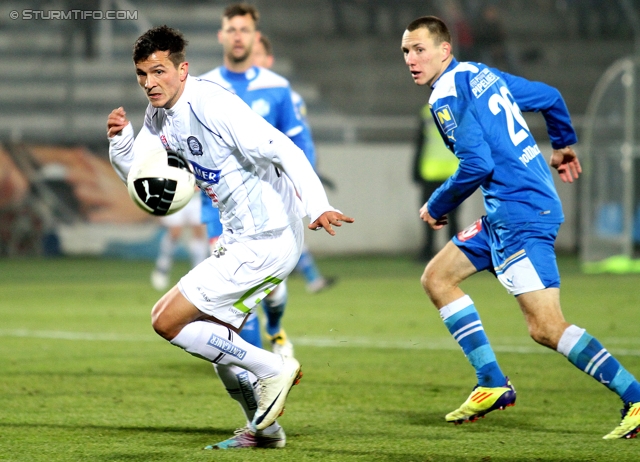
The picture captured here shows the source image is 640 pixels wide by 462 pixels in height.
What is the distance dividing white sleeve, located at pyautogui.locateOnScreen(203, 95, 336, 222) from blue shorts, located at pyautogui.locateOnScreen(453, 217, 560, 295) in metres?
1.10

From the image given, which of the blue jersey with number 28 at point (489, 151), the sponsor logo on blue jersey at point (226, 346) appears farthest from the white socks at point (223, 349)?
the blue jersey with number 28 at point (489, 151)

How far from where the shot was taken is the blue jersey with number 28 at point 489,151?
502 cm

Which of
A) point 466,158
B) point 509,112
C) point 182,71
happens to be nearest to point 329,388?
point 466,158

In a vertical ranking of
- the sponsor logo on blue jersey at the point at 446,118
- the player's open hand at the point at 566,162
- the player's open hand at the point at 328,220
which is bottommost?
the player's open hand at the point at 566,162

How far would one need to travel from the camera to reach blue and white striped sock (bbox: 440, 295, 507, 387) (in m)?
5.32

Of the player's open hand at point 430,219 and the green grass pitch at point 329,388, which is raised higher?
the player's open hand at point 430,219

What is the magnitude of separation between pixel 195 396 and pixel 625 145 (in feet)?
35.3

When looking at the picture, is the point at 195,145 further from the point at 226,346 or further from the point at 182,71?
the point at 226,346

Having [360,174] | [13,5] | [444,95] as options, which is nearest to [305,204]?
[444,95]

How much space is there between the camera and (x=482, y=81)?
5199mm

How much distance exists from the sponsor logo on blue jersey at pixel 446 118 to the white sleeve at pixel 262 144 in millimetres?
847

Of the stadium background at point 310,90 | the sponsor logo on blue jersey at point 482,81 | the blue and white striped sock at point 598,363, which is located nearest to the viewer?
the blue and white striped sock at point 598,363

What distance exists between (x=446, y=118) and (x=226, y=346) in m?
1.57

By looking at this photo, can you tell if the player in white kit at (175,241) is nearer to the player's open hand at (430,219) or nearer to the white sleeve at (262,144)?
the player's open hand at (430,219)
